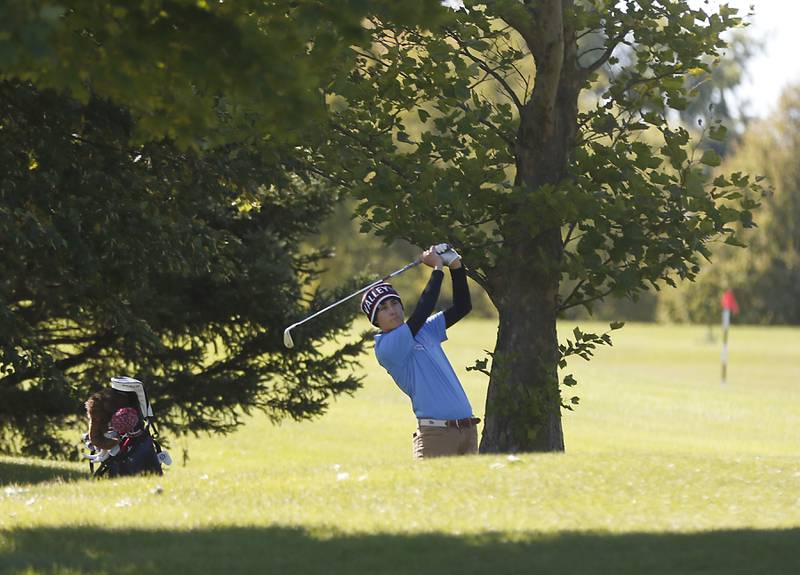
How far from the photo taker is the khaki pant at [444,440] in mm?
10539

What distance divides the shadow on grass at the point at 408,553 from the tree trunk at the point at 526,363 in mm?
5105

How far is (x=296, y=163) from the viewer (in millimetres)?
14398

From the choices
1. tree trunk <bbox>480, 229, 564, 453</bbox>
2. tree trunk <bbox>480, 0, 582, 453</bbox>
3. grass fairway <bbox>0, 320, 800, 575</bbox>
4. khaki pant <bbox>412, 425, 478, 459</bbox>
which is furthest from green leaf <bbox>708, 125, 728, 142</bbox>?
khaki pant <bbox>412, 425, 478, 459</bbox>

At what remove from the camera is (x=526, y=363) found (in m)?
13.4

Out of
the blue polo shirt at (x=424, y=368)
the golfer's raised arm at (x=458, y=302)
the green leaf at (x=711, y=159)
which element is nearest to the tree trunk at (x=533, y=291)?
the green leaf at (x=711, y=159)

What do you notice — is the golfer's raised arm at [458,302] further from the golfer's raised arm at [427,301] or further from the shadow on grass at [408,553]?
the shadow on grass at [408,553]

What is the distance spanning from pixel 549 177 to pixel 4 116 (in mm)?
5176

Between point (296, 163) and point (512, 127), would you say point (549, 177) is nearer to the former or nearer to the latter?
point (512, 127)

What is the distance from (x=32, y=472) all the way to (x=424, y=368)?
6.68 meters

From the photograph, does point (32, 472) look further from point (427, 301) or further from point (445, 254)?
point (427, 301)

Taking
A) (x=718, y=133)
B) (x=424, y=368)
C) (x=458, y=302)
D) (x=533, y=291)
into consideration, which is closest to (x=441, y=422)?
(x=424, y=368)

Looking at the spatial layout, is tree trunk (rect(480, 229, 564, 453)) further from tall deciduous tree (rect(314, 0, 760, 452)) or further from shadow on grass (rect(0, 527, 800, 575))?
shadow on grass (rect(0, 527, 800, 575))

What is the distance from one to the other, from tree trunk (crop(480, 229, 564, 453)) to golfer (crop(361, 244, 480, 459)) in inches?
105

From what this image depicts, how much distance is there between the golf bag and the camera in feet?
36.4
